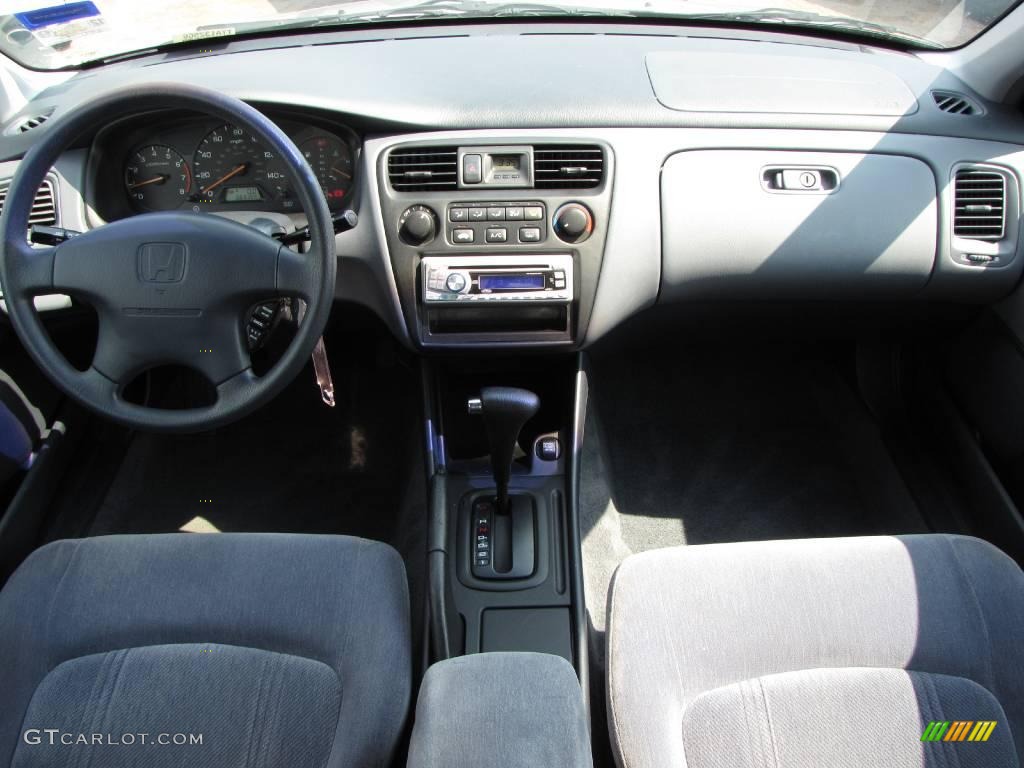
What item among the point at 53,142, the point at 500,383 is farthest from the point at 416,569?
the point at 53,142

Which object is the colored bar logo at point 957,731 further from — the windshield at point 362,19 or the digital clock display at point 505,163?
the windshield at point 362,19

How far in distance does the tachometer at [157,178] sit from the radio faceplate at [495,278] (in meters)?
0.55

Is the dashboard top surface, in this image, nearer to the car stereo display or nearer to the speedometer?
the speedometer

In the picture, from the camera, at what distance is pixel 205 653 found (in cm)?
118

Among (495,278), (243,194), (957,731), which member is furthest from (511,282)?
(957,731)

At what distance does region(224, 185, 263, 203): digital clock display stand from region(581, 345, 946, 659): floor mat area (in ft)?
3.48

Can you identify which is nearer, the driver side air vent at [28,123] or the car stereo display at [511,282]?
the car stereo display at [511,282]

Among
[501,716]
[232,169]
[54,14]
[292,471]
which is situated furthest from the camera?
[292,471]

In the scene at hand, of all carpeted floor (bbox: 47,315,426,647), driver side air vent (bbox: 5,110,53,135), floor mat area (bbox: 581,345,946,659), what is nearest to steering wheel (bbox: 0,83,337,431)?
driver side air vent (bbox: 5,110,53,135)

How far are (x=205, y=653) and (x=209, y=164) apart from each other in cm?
95

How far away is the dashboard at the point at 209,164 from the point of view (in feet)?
5.15

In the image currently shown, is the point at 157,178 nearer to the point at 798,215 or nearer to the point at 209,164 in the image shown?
the point at 209,164

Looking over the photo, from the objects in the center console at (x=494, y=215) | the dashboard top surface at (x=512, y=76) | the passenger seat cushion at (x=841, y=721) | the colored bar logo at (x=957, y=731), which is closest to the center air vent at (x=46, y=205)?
the dashboard top surface at (x=512, y=76)

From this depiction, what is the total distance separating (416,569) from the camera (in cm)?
189
